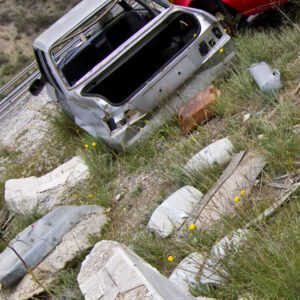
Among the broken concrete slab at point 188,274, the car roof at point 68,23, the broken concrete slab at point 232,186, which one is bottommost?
the broken concrete slab at point 232,186

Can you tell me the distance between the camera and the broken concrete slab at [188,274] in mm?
2811

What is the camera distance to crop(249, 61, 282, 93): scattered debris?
4.45m

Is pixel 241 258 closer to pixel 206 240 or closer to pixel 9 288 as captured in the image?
pixel 206 240

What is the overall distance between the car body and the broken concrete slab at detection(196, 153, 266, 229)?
1642mm

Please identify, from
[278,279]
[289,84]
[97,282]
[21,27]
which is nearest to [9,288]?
[97,282]

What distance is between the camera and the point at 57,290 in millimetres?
3633

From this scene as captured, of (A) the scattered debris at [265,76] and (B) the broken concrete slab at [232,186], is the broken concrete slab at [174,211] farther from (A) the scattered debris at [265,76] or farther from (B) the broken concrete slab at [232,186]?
(A) the scattered debris at [265,76]

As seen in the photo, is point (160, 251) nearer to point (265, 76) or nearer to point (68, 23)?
point (265, 76)

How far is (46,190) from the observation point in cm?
543

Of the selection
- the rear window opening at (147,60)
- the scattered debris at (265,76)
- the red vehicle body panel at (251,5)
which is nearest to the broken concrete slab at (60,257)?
the rear window opening at (147,60)

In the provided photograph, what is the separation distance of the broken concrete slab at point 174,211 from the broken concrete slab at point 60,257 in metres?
0.77

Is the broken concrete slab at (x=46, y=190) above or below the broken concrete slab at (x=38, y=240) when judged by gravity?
below

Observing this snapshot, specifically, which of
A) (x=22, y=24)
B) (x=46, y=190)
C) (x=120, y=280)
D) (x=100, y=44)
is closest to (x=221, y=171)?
(x=120, y=280)

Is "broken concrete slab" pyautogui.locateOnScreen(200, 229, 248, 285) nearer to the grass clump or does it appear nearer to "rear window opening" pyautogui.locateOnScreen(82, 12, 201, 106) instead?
the grass clump
